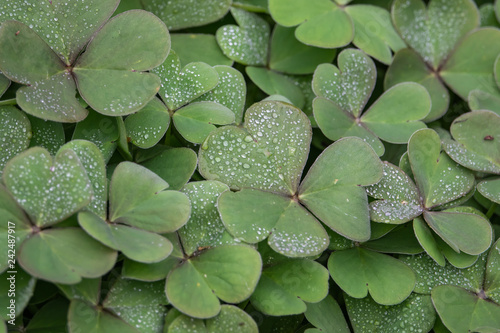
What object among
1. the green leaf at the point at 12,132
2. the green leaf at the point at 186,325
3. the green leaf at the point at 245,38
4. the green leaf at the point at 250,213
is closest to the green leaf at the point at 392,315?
the green leaf at the point at 250,213

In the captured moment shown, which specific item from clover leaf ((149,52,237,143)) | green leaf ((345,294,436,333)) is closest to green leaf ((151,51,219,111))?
clover leaf ((149,52,237,143))

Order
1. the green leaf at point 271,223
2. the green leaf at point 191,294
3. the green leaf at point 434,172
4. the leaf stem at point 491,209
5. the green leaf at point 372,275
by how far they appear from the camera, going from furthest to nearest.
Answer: the leaf stem at point 491,209, the green leaf at point 434,172, the green leaf at point 372,275, the green leaf at point 271,223, the green leaf at point 191,294

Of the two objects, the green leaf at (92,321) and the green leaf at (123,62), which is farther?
the green leaf at (123,62)

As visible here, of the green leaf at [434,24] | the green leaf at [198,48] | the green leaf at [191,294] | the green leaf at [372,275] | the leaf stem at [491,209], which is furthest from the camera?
the green leaf at [434,24]

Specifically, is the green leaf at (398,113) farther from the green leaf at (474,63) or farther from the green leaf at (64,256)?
the green leaf at (64,256)

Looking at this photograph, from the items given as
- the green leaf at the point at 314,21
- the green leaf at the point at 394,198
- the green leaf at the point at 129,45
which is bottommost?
the green leaf at the point at 394,198
